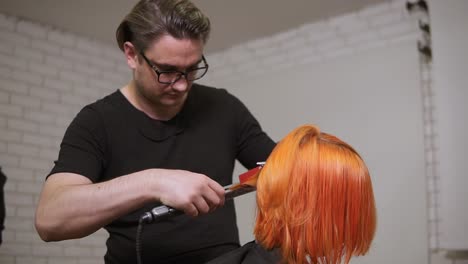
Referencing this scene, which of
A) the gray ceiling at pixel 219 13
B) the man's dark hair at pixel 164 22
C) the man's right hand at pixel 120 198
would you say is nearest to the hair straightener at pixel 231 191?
the man's right hand at pixel 120 198

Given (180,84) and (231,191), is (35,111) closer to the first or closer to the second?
(180,84)

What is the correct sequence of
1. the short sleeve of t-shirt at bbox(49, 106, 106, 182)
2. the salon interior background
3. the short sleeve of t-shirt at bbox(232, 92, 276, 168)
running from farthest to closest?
1. the salon interior background
2. the short sleeve of t-shirt at bbox(232, 92, 276, 168)
3. the short sleeve of t-shirt at bbox(49, 106, 106, 182)

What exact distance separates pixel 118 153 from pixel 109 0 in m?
2.48

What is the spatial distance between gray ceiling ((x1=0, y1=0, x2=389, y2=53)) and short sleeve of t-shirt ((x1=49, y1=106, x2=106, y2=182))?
243cm

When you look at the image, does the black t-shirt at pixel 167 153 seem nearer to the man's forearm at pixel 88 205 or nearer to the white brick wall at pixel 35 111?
the man's forearm at pixel 88 205

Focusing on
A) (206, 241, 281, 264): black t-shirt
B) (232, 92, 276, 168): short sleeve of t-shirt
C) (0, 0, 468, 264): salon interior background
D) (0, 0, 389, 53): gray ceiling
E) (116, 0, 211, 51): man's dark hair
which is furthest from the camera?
(0, 0, 389, 53): gray ceiling

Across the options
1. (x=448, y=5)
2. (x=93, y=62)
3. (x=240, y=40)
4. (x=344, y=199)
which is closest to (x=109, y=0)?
(x=93, y=62)

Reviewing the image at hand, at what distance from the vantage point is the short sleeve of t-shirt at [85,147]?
150 cm

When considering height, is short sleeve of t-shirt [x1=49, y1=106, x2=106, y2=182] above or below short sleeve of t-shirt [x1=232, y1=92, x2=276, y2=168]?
above

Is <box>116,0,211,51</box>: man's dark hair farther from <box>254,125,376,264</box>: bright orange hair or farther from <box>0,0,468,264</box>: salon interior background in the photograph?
<box>0,0,468,264</box>: salon interior background

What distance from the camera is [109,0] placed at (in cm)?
386

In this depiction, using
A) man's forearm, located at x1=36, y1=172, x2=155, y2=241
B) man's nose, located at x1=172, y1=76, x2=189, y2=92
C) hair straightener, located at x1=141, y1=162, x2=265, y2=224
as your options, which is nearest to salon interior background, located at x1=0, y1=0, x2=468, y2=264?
man's nose, located at x1=172, y1=76, x2=189, y2=92

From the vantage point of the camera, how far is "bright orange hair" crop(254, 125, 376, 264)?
51.9 inches

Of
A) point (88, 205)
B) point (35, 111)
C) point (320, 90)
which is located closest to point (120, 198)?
point (88, 205)
